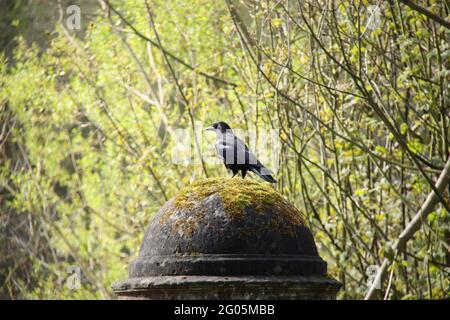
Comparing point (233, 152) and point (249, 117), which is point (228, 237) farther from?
point (249, 117)

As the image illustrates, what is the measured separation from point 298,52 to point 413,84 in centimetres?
Answer: 201

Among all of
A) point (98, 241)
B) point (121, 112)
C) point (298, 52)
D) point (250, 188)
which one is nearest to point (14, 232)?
point (98, 241)

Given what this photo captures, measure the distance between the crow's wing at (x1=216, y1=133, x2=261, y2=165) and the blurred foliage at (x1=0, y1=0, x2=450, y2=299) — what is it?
105 cm

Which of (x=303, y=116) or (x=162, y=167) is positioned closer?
(x=303, y=116)

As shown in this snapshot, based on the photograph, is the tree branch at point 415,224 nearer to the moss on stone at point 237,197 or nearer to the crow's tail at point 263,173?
the crow's tail at point 263,173

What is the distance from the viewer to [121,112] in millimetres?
13125

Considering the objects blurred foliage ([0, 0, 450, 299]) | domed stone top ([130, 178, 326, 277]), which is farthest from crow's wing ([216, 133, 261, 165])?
blurred foliage ([0, 0, 450, 299])

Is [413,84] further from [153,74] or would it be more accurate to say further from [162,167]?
[153,74]

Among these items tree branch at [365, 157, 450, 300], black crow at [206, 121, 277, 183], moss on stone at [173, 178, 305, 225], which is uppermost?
black crow at [206, 121, 277, 183]

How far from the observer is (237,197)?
16.0 feet

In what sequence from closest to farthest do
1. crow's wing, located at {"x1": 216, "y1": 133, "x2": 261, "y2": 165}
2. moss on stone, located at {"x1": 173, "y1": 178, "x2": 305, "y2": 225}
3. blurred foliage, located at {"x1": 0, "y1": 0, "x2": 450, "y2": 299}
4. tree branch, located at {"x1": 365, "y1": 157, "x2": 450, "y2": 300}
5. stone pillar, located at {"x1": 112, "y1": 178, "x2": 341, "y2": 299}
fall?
1. stone pillar, located at {"x1": 112, "y1": 178, "x2": 341, "y2": 299}
2. moss on stone, located at {"x1": 173, "y1": 178, "x2": 305, "y2": 225}
3. crow's wing, located at {"x1": 216, "y1": 133, "x2": 261, "y2": 165}
4. tree branch, located at {"x1": 365, "y1": 157, "x2": 450, "y2": 300}
5. blurred foliage, located at {"x1": 0, "y1": 0, "x2": 450, "y2": 299}

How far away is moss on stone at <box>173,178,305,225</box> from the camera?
190 inches

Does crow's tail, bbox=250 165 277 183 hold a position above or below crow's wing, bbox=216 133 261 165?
below

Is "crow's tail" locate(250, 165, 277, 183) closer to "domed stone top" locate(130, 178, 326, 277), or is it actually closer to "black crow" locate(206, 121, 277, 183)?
"black crow" locate(206, 121, 277, 183)
